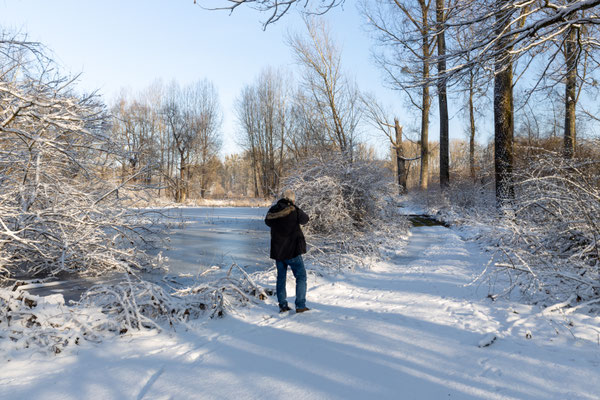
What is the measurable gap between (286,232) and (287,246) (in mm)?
200

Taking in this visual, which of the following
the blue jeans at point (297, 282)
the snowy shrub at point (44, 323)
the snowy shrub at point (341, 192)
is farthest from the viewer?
the snowy shrub at point (341, 192)

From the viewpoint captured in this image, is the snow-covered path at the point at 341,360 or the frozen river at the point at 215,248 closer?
the snow-covered path at the point at 341,360

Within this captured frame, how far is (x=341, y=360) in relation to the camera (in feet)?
10.8

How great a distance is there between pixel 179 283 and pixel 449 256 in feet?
19.8

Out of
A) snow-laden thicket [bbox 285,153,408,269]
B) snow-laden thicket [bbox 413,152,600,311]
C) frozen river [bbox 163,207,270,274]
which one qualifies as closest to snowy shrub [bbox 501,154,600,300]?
snow-laden thicket [bbox 413,152,600,311]

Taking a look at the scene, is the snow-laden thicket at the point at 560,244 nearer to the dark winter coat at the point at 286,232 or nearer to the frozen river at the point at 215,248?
the dark winter coat at the point at 286,232

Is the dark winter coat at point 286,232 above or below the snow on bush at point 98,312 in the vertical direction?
above

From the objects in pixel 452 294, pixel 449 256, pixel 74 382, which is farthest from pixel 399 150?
pixel 74 382

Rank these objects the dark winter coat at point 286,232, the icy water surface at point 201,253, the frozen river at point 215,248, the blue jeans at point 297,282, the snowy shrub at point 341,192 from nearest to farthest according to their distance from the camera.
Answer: the blue jeans at point 297,282 → the dark winter coat at point 286,232 → the icy water surface at point 201,253 → the frozen river at point 215,248 → the snowy shrub at point 341,192

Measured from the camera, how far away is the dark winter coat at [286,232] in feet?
16.6

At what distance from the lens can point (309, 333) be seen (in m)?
4.05

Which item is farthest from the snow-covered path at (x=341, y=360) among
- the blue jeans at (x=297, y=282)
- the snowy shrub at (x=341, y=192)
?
the snowy shrub at (x=341, y=192)

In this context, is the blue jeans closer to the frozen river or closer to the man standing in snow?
the man standing in snow

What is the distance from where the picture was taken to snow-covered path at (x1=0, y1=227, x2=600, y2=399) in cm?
276
